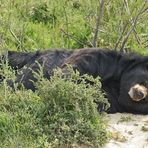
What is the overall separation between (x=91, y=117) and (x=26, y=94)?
0.63 meters

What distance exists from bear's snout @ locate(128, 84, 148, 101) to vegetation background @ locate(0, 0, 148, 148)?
462 mm

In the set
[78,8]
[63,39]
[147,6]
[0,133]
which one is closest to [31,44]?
[63,39]

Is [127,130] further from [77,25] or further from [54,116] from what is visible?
[77,25]

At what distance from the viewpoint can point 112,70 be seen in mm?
6160

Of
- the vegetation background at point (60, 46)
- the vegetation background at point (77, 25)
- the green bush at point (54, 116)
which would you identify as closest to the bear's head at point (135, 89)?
the vegetation background at point (60, 46)

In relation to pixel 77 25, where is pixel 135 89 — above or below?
below

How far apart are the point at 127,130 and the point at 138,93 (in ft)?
1.65

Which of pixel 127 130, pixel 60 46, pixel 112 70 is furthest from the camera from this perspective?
pixel 60 46

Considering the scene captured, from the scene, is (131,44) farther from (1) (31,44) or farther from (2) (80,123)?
(2) (80,123)

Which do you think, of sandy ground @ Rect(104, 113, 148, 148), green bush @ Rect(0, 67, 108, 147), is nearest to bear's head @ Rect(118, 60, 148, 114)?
sandy ground @ Rect(104, 113, 148, 148)

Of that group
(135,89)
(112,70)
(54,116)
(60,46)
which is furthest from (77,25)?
(54,116)

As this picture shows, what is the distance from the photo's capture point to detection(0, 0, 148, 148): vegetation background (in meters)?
4.75

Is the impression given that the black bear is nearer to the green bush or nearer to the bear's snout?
the bear's snout

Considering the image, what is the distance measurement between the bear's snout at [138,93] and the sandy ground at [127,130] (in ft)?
0.72
